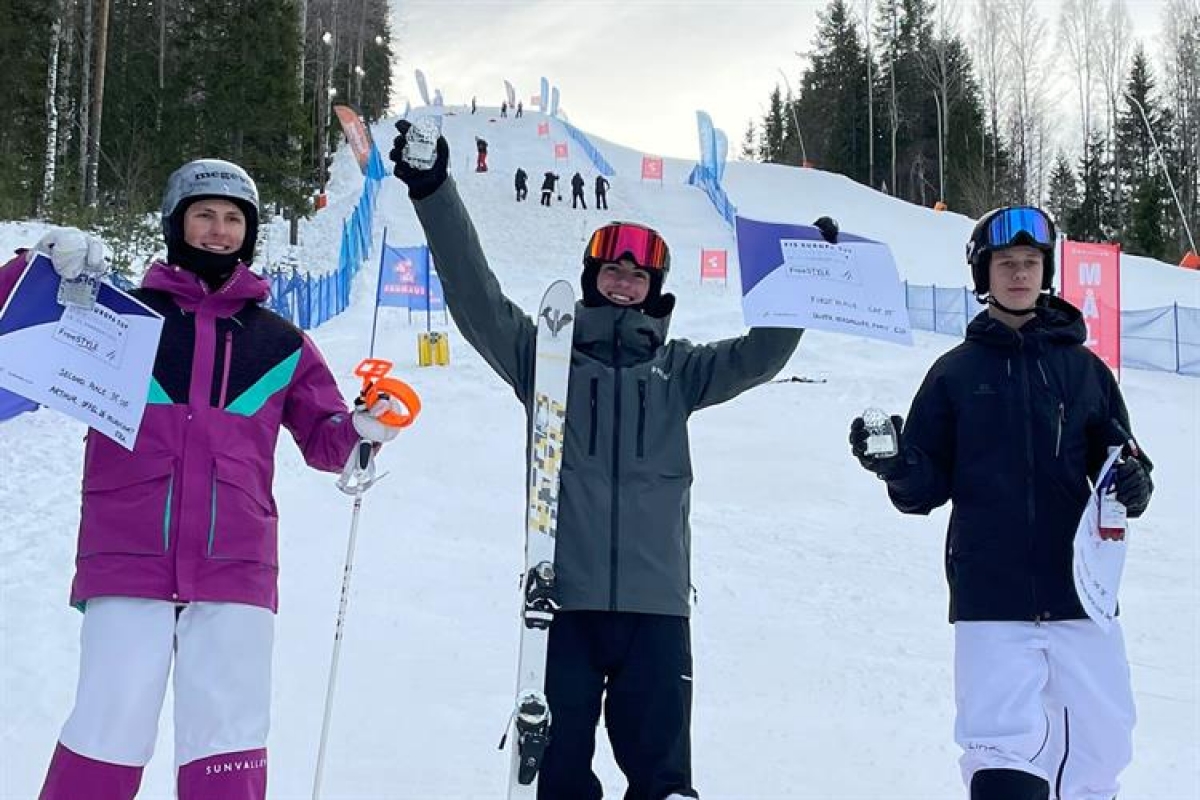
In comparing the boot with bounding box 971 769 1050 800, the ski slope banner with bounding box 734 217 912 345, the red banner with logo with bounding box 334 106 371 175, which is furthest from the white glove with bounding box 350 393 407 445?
the red banner with logo with bounding box 334 106 371 175

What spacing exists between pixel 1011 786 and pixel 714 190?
3112 cm

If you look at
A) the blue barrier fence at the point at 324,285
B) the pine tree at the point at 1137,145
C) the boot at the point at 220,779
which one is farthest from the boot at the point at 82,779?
the pine tree at the point at 1137,145

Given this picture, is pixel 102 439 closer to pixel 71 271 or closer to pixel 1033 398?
pixel 71 271

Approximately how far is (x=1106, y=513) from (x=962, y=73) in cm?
5229

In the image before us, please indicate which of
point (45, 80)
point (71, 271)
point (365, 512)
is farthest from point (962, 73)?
point (71, 271)

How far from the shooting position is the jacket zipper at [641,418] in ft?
8.16

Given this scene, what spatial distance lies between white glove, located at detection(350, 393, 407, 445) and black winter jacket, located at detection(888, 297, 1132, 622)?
4.52 ft

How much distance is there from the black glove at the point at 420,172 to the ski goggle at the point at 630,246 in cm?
45

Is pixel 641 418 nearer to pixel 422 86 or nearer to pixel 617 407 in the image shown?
pixel 617 407

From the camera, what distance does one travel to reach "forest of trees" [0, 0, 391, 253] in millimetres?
21312

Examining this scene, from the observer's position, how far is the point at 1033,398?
8.66ft

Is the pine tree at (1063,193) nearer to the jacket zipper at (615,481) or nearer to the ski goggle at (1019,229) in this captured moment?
the ski goggle at (1019,229)

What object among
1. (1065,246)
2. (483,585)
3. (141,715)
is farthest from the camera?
(1065,246)

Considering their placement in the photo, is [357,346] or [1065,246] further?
[357,346]
